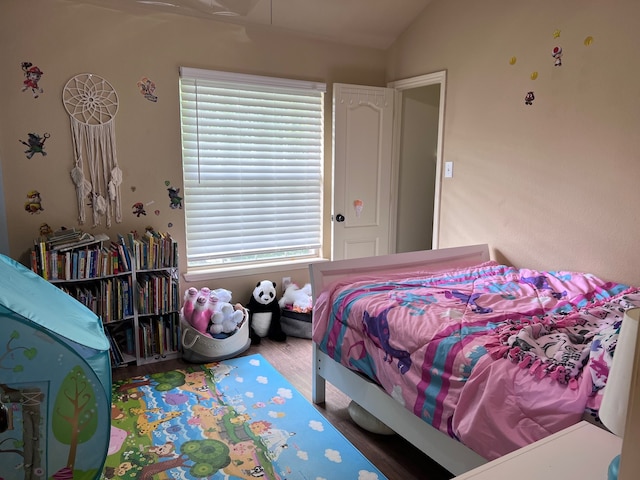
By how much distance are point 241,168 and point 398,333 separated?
2.13 meters

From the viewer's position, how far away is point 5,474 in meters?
1.47

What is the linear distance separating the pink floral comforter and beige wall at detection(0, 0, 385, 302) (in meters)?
1.65

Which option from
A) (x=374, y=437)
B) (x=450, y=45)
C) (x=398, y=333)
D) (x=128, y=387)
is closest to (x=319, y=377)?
(x=374, y=437)

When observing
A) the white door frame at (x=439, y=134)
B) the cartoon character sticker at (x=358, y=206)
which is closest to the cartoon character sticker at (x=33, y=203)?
the cartoon character sticker at (x=358, y=206)

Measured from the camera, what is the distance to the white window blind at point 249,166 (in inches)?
135

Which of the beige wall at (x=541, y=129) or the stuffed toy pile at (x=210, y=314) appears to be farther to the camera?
the stuffed toy pile at (x=210, y=314)

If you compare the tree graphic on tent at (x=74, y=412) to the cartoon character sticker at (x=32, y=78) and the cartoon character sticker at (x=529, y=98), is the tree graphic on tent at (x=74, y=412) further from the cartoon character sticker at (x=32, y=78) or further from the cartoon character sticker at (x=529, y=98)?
the cartoon character sticker at (x=529, y=98)

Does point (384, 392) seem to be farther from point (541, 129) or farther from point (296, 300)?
point (541, 129)

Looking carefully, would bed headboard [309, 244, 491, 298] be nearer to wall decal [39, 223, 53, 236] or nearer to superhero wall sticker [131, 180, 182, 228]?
superhero wall sticker [131, 180, 182, 228]

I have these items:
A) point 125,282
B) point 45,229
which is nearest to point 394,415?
point 125,282

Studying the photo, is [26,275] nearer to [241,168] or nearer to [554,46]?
[241,168]

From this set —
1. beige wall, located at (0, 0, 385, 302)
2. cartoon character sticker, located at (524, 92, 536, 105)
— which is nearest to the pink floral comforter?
cartoon character sticker, located at (524, 92, 536, 105)

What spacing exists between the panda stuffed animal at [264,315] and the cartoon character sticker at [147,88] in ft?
5.12

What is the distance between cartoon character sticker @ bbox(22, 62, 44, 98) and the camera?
280 cm
